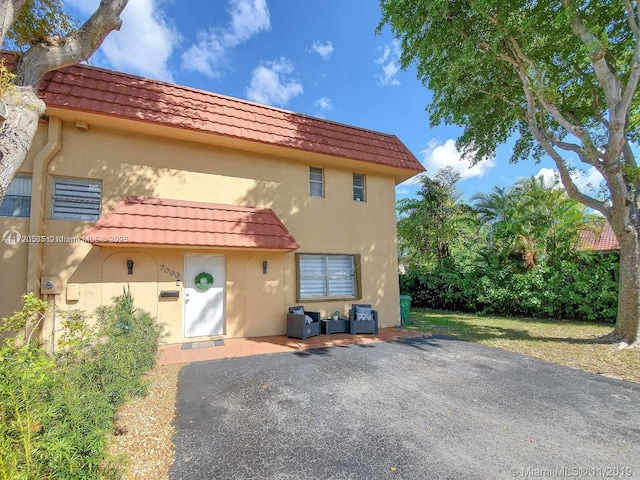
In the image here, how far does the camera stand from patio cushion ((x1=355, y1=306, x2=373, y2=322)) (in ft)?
30.1

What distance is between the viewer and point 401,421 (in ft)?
13.2

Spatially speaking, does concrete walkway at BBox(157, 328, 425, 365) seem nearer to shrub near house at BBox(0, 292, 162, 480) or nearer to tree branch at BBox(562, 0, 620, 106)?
shrub near house at BBox(0, 292, 162, 480)

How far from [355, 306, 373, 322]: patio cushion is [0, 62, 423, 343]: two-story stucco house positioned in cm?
77

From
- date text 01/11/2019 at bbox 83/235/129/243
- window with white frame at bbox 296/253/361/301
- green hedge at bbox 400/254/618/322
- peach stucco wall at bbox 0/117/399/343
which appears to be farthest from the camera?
green hedge at bbox 400/254/618/322

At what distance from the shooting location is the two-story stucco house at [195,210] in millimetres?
6938

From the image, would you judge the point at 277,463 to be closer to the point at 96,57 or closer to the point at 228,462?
the point at 228,462

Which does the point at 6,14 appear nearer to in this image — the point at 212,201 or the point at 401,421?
the point at 212,201

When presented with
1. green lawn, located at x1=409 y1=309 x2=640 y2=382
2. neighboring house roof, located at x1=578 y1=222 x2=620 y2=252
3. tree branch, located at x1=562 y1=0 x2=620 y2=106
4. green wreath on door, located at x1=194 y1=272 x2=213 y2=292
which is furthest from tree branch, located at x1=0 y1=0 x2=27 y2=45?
neighboring house roof, located at x1=578 y1=222 x2=620 y2=252

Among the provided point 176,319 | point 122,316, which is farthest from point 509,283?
point 122,316

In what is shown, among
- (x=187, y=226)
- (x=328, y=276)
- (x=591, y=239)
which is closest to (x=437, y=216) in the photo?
(x=591, y=239)

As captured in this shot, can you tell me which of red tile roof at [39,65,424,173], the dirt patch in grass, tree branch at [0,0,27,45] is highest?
red tile roof at [39,65,424,173]

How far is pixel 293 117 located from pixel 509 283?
37.4 ft

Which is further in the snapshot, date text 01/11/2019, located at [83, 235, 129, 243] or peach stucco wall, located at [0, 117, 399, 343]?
peach stucco wall, located at [0, 117, 399, 343]

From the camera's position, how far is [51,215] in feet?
23.3
